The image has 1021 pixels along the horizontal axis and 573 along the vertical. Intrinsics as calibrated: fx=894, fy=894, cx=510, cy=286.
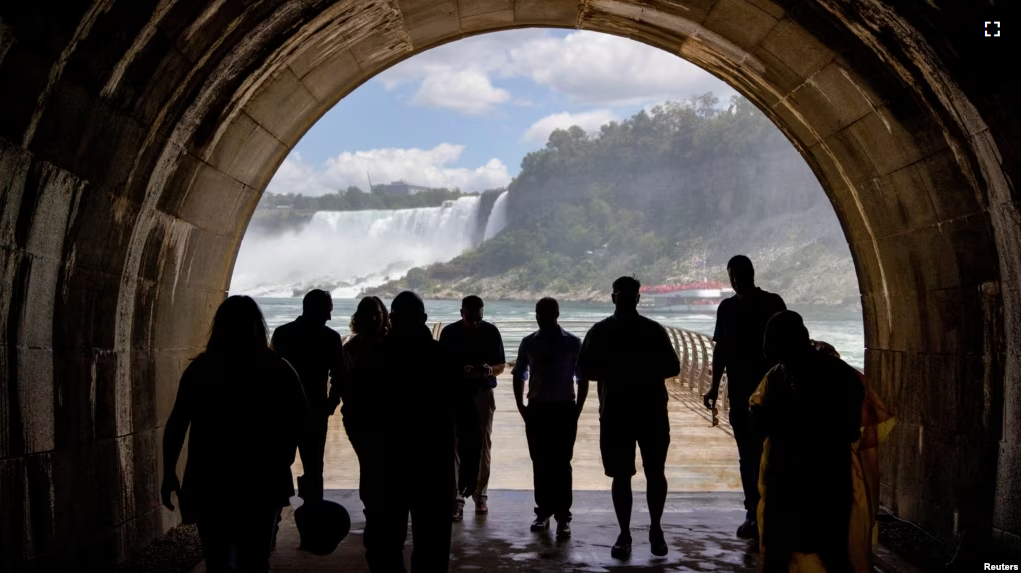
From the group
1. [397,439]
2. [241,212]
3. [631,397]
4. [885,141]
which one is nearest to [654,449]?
[631,397]

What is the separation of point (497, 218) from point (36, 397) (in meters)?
103

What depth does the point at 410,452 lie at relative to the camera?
3.87 metres

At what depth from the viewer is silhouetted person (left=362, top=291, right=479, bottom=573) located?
12.7 feet

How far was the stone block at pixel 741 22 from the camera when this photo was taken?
5980mm

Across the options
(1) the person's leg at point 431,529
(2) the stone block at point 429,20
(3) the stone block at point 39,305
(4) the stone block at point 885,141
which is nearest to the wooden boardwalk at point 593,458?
(4) the stone block at point 885,141

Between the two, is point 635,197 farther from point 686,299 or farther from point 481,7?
point 481,7

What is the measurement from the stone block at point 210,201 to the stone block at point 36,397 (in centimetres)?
169

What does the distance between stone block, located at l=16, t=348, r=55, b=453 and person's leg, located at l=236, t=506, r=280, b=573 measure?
1281 millimetres

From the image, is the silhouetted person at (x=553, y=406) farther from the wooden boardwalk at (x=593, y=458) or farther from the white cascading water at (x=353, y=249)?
the white cascading water at (x=353, y=249)

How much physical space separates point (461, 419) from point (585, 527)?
7.78ft

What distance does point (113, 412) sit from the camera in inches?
201

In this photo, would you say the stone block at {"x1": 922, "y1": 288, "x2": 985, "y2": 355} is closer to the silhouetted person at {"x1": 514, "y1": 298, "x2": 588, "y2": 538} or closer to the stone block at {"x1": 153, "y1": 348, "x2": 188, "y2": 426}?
the silhouetted person at {"x1": 514, "y1": 298, "x2": 588, "y2": 538}

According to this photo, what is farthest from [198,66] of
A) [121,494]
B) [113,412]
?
[121,494]

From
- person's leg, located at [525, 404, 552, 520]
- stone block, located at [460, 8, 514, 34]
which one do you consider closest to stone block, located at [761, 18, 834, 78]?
stone block, located at [460, 8, 514, 34]
